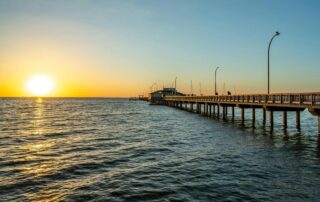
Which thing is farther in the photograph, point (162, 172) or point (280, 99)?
point (280, 99)

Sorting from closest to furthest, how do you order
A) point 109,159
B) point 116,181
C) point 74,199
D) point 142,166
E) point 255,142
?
point 74,199 < point 116,181 < point 142,166 < point 109,159 < point 255,142

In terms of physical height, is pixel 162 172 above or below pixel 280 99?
Result: below

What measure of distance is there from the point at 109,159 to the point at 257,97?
2002cm

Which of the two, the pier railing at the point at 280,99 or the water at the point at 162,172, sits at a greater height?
the pier railing at the point at 280,99

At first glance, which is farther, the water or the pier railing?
the pier railing

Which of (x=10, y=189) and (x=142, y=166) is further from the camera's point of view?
(x=142, y=166)

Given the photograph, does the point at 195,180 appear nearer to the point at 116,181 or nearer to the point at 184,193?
the point at 184,193

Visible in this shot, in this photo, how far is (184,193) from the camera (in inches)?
394

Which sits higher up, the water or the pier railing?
the pier railing

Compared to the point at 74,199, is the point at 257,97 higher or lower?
higher

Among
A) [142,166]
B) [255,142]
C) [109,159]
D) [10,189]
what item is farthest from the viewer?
[255,142]

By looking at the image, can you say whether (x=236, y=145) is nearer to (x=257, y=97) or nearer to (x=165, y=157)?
(x=165, y=157)

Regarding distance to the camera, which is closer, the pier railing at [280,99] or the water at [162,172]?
the water at [162,172]

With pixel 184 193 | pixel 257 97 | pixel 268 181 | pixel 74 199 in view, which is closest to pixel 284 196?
pixel 268 181
